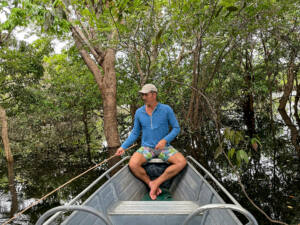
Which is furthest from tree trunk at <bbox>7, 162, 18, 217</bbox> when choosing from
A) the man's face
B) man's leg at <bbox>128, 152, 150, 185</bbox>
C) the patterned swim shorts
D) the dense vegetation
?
the man's face

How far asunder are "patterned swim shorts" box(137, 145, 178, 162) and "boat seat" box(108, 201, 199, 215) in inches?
32.4

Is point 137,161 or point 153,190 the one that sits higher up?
point 137,161

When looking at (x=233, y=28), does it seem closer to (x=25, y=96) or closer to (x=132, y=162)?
(x=132, y=162)

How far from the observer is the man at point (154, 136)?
135 inches

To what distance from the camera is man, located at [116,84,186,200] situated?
11.2 ft

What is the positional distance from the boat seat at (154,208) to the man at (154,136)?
0.62 metres

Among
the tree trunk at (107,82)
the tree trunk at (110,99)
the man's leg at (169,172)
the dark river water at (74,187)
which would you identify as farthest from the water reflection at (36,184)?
the man's leg at (169,172)

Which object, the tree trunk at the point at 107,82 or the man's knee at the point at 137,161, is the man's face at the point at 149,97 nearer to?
the man's knee at the point at 137,161

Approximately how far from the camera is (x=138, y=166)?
11.4ft

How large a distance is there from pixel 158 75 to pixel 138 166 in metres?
5.88

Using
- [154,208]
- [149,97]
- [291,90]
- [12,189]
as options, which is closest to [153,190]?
[154,208]

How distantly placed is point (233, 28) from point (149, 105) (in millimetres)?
3013

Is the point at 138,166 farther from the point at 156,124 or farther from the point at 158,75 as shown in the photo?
the point at 158,75

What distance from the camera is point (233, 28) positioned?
16.9 ft
